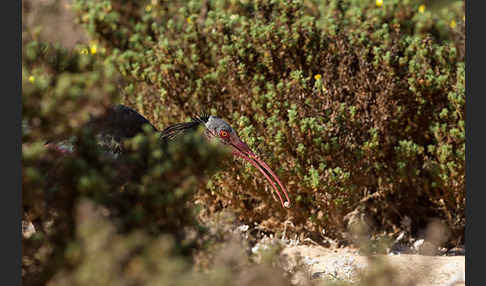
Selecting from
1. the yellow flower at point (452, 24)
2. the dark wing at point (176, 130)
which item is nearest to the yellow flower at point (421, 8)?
the yellow flower at point (452, 24)

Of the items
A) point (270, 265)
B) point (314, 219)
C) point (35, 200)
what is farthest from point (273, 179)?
point (35, 200)

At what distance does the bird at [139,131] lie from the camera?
3275mm

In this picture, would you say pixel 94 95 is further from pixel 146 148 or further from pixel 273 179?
pixel 273 179

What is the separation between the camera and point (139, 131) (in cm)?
422

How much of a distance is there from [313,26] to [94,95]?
15.5 feet

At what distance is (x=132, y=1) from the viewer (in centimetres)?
919

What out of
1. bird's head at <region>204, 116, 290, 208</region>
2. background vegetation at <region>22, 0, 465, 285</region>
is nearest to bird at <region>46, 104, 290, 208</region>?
bird's head at <region>204, 116, 290, 208</region>

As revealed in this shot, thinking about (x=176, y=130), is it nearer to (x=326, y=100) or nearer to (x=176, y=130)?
(x=176, y=130)

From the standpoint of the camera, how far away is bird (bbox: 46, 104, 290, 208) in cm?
328

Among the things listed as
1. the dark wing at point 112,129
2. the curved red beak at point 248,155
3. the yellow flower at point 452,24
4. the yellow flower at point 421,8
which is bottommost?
the curved red beak at point 248,155

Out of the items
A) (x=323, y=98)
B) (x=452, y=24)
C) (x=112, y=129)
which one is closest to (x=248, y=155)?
(x=323, y=98)

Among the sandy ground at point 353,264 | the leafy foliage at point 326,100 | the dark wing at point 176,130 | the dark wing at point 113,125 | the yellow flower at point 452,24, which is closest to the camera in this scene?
the dark wing at point 113,125

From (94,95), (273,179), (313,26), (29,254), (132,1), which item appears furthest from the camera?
(132,1)

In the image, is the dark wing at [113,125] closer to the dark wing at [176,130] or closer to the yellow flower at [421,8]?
the dark wing at [176,130]
